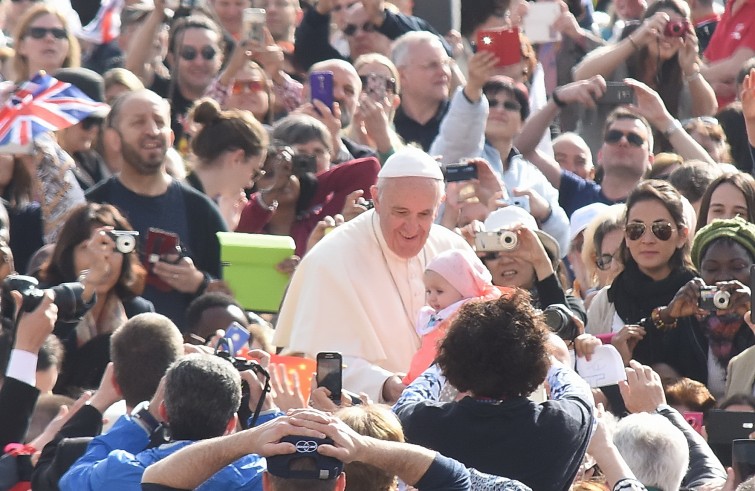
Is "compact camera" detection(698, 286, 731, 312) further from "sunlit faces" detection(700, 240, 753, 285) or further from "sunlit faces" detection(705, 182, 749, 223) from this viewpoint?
"sunlit faces" detection(705, 182, 749, 223)

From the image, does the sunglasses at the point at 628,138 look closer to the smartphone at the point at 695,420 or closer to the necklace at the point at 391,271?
the necklace at the point at 391,271

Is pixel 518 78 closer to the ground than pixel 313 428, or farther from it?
closer to the ground

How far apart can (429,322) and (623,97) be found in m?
4.59

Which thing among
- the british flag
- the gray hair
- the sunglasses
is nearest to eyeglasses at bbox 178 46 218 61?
the british flag

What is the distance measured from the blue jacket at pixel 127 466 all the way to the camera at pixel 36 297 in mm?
856

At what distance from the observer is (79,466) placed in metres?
5.76

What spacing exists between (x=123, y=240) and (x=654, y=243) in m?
2.33

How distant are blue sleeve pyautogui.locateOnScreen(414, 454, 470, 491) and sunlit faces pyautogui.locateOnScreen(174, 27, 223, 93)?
23.4ft

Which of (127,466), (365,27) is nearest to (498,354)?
(127,466)

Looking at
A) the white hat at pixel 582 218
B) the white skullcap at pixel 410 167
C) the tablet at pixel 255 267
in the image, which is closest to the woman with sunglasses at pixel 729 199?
the white hat at pixel 582 218

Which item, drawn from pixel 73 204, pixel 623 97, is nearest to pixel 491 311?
pixel 73 204

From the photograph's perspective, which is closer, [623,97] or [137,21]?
[623,97]

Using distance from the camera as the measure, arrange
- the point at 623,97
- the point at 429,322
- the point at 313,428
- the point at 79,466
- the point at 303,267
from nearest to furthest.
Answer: the point at 313,428, the point at 79,466, the point at 429,322, the point at 303,267, the point at 623,97

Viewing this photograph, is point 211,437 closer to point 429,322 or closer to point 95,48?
point 429,322
